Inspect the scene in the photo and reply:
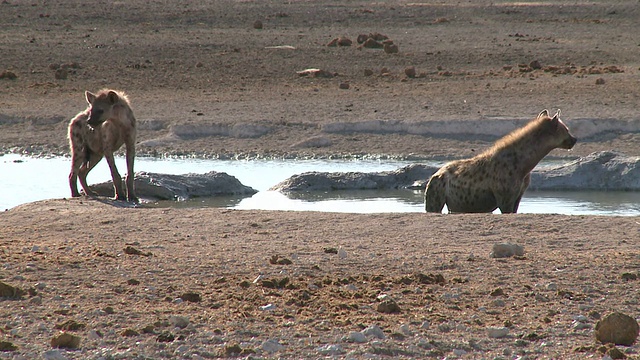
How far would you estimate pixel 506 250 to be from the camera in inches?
235

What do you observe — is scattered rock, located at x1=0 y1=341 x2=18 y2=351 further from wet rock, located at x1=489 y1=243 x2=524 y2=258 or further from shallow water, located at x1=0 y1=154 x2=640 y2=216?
shallow water, located at x1=0 y1=154 x2=640 y2=216

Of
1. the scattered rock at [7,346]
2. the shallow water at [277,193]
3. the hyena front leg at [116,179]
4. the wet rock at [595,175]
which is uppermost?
the scattered rock at [7,346]

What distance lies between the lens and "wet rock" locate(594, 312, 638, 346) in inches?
176

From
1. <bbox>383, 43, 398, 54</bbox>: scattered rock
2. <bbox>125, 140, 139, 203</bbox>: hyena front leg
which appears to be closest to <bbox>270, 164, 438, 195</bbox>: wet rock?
<bbox>125, 140, 139, 203</bbox>: hyena front leg

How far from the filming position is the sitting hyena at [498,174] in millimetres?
8406

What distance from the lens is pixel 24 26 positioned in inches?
1037

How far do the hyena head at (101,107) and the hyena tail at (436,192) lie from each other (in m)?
2.74

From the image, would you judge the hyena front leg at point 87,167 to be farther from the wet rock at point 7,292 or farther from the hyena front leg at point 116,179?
the wet rock at point 7,292

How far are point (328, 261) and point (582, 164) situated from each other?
5605 mm

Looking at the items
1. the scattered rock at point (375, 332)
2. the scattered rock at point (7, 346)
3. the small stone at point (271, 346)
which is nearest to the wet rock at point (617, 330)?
the scattered rock at point (375, 332)

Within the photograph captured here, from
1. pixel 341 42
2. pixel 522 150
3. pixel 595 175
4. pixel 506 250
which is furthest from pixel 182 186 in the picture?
pixel 341 42

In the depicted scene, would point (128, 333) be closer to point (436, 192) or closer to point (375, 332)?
point (375, 332)

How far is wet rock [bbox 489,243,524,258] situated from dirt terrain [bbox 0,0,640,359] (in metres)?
0.05

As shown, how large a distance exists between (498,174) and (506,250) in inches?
97.4
